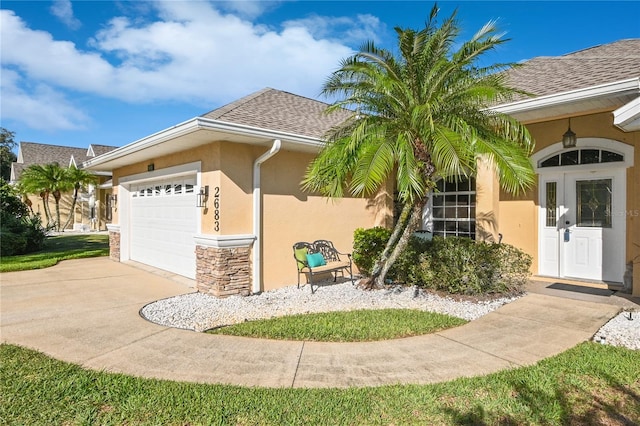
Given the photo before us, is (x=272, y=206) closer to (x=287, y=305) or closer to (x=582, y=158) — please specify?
(x=287, y=305)

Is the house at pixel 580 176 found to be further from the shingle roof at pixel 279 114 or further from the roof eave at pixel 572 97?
the shingle roof at pixel 279 114

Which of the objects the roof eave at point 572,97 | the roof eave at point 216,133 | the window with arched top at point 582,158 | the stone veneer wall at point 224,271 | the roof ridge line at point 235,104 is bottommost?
the stone veneer wall at point 224,271

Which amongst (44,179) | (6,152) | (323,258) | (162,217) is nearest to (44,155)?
(44,179)

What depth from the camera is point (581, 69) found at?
301 inches

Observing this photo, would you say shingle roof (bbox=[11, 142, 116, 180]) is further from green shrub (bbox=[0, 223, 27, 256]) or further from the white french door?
the white french door

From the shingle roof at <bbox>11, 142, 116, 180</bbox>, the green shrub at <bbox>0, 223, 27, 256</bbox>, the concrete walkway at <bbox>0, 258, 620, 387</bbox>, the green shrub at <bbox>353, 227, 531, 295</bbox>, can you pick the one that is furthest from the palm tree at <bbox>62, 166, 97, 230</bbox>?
the green shrub at <bbox>353, 227, 531, 295</bbox>

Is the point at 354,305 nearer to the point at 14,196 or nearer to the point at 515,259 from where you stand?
the point at 515,259

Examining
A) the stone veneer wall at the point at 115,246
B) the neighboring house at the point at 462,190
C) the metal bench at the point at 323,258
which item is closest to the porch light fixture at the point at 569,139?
the neighboring house at the point at 462,190

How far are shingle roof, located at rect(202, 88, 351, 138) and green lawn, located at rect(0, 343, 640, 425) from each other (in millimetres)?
5364

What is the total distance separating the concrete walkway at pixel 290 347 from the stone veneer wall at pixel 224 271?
1.43m

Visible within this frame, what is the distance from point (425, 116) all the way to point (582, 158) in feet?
14.4

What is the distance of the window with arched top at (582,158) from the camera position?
7426mm

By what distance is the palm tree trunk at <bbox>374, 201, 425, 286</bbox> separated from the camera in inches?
288

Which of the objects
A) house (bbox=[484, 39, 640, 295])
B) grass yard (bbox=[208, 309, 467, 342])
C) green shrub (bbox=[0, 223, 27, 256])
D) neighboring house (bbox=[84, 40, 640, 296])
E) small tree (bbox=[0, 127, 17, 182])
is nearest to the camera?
grass yard (bbox=[208, 309, 467, 342])
